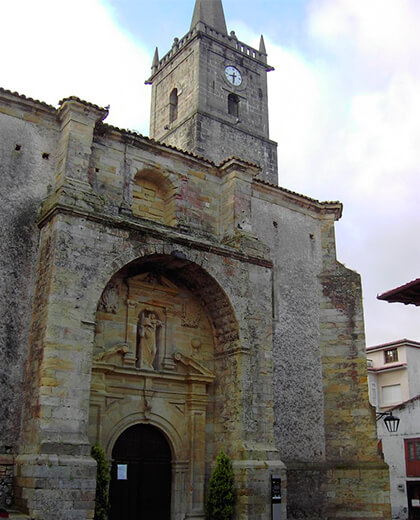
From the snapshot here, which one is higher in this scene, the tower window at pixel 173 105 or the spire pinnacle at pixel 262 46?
the spire pinnacle at pixel 262 46

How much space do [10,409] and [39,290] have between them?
234 centimetres

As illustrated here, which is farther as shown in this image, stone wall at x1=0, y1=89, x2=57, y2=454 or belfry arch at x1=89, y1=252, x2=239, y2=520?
belfry arch at x1=89, y1=252, x2=239, y2=520

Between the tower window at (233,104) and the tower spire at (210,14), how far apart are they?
3.03m

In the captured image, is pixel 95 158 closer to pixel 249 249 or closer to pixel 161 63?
pixel 249 249

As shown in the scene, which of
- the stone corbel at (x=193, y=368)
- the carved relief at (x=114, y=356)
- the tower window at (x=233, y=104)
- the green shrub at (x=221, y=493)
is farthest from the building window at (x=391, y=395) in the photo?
the carved relief at (x=114, y=356)

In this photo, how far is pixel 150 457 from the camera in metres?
13.5

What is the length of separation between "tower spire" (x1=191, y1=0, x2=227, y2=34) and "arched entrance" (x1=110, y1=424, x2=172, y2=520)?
18.2 metres

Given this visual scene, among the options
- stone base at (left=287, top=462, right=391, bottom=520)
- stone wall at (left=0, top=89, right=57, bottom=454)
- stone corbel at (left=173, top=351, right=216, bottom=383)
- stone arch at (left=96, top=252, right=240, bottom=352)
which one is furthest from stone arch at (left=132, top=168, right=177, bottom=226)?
stone base at (left=287, top=462, right=391, bottom=520)

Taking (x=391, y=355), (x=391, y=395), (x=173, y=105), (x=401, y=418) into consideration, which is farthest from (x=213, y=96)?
(x=391, y=395)

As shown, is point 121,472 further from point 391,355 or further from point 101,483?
point 391,355

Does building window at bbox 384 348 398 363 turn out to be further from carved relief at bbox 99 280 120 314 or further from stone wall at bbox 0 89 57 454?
stone wall at bbox 0 89 57 454

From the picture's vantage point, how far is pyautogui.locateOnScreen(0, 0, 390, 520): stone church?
38.5 ft

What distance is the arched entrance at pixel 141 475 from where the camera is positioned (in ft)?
42.2

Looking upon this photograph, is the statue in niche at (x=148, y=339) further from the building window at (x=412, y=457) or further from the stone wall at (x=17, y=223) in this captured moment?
the building window at (x=412, y=457)
